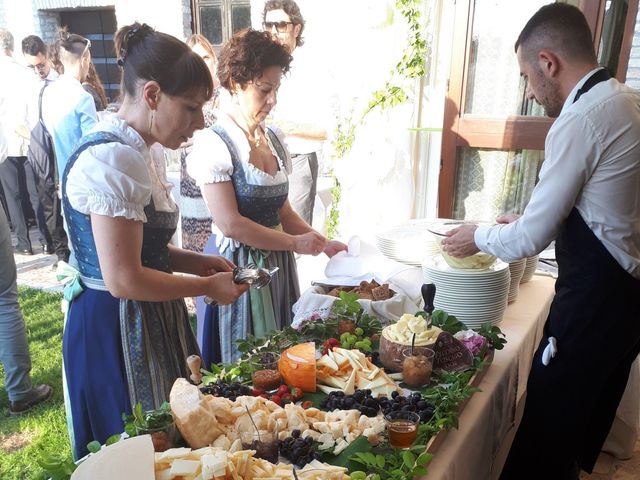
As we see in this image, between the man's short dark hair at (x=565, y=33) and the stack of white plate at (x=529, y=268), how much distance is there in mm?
892

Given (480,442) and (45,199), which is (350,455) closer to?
(480,442)

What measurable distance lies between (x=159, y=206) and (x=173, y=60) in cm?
39

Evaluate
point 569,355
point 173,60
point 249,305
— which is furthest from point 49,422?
point 569,355

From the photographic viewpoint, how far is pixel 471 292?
1734 mm

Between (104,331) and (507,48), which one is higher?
(507,48)

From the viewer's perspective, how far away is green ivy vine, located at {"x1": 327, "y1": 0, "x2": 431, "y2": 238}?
3.00 metres

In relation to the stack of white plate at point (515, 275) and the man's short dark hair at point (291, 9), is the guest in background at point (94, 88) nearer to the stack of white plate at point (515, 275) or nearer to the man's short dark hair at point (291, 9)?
the man's short dark hair at point (291, 9)

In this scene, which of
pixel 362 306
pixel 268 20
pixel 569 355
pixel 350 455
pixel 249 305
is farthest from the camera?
pixel 268 20

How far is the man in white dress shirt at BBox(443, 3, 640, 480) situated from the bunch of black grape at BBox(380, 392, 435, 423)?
2.03ft

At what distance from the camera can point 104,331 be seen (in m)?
1.49

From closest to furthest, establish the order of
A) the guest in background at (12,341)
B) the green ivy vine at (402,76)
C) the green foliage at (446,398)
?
the green foliage at (446,398) → the guest in background at (12,341) → the green ivy vine at (402,76)

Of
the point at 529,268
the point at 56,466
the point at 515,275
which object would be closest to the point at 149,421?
the point at 56,466

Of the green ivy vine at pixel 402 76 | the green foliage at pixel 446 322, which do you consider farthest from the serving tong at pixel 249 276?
the green ivy vine at pixel 402 76

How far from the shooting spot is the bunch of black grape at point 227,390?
1211 mm
